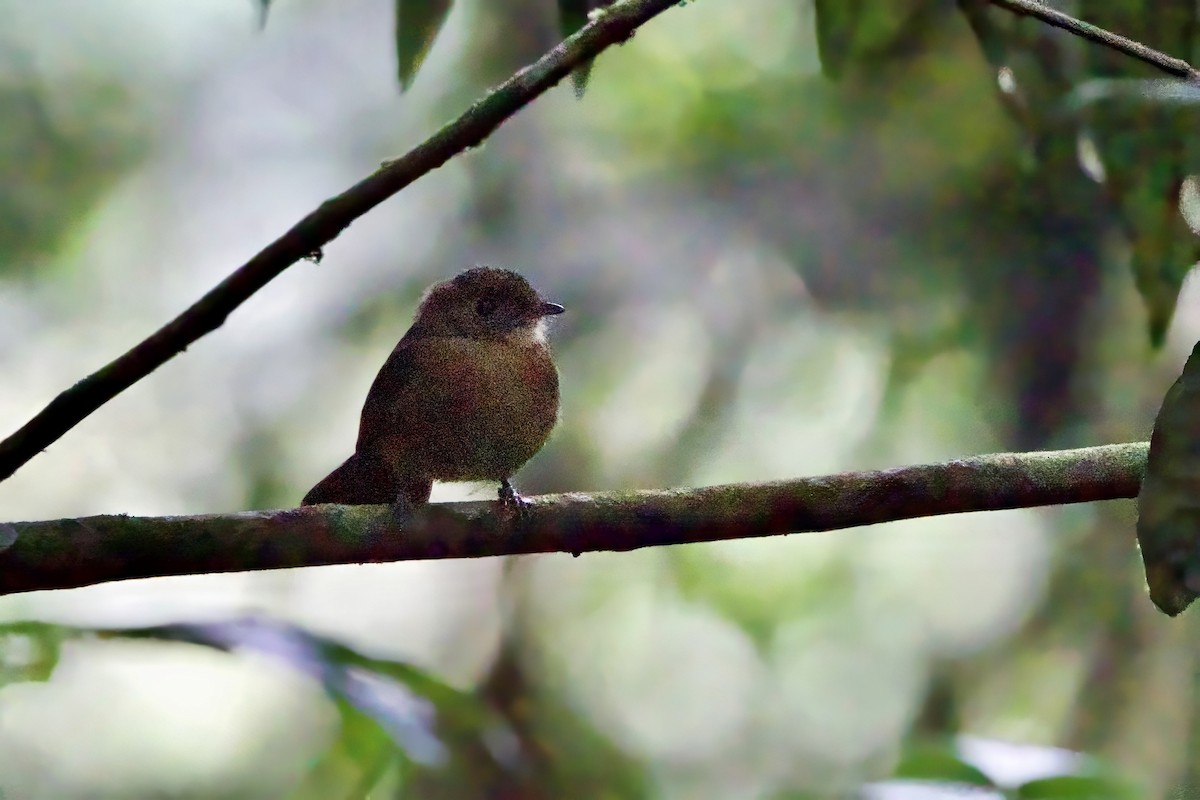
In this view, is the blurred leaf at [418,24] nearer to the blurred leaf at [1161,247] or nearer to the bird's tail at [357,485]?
the bird's tail at [357,485]

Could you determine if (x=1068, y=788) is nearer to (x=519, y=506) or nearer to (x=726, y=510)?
(x=726, y=510)

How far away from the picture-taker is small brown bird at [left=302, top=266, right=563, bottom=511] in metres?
2.21

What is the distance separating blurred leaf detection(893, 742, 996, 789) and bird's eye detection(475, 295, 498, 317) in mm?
1194

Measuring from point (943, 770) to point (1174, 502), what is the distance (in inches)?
45.1

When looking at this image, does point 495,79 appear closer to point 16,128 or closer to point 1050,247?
point 16,128

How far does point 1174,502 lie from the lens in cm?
109

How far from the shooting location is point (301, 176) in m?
3.37

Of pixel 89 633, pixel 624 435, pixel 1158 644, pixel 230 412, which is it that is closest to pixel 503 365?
pixel 89 633

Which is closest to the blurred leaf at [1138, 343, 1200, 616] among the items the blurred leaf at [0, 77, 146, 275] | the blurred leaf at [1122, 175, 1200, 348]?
the blurred leaf at [1122, 175, 1200, 348]

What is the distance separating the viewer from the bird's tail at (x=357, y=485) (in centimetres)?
227

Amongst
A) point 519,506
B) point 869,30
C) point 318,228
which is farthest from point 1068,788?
point 869,30

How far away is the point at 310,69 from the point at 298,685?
1.84 m

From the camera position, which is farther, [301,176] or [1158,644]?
[1158,644]

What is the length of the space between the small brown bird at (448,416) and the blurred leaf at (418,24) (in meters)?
0.61
